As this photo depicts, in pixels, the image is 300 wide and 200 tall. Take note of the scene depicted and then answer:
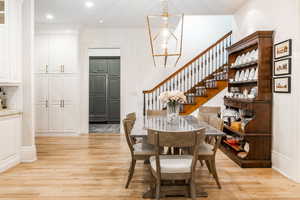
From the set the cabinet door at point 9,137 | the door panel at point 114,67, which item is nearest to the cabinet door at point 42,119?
the cabinet door at point 9,137

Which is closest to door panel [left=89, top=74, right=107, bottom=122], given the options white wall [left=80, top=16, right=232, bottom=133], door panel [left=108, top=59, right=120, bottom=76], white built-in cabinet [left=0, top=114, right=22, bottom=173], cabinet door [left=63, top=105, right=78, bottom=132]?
door panel [left=108, top=59, right=120, bottom=76]

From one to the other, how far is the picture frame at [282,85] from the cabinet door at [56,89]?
17.2 ft

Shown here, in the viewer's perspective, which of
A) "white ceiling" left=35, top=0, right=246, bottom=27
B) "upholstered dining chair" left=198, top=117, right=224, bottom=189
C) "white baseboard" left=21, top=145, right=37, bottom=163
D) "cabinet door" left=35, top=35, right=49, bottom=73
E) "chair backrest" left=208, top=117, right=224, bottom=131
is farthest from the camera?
"cabinet door" left=35, top=35, right=49, bottom=73

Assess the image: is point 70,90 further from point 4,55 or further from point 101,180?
point 101,180

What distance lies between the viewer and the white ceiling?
540 centimetres

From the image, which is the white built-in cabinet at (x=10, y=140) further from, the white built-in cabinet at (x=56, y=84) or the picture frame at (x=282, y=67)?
the picture frame at (x=282, y=67)

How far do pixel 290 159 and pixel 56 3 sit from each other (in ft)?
17.2

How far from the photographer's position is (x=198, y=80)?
7.46 m

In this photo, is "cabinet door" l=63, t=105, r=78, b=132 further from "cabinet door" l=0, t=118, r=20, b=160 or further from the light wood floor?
"cabinet door" l=0, t=118, r=20, b=160

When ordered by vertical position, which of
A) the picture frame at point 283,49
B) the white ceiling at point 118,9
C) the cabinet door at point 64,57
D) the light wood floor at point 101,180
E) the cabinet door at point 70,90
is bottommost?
the light wood floor at point 101,180

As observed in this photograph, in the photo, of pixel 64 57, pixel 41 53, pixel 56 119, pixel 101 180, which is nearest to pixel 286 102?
pixel 101 180

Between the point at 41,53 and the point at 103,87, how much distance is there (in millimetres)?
3134

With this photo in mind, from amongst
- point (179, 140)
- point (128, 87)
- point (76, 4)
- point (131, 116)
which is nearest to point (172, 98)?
point (131, 116)

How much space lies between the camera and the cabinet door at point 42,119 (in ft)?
22.9
